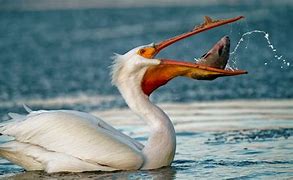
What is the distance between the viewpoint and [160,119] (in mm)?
7516

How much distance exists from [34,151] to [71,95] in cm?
466

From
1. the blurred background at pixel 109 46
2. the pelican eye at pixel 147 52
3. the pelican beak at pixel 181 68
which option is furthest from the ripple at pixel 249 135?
the pelican eye at pixel 147 52

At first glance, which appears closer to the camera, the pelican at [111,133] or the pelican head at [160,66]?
the pelican at [111,133]

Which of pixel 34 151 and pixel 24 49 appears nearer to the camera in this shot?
pixel 34 151

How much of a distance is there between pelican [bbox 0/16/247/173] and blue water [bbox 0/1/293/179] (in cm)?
10

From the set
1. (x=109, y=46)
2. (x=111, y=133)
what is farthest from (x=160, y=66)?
(x=109, y=46)

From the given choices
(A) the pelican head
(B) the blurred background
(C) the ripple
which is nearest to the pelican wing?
(A) the pelican head

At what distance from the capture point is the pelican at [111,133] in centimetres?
725

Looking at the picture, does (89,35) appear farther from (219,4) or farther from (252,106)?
(252,106)

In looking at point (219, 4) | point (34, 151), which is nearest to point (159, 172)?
point (34, 151)

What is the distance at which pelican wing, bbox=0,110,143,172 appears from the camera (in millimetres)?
7207

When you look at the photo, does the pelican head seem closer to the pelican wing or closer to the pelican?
the pelican

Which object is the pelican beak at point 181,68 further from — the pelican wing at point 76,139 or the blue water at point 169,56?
the blue water at point 169,56

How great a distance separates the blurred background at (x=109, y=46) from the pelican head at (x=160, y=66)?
0.71m
